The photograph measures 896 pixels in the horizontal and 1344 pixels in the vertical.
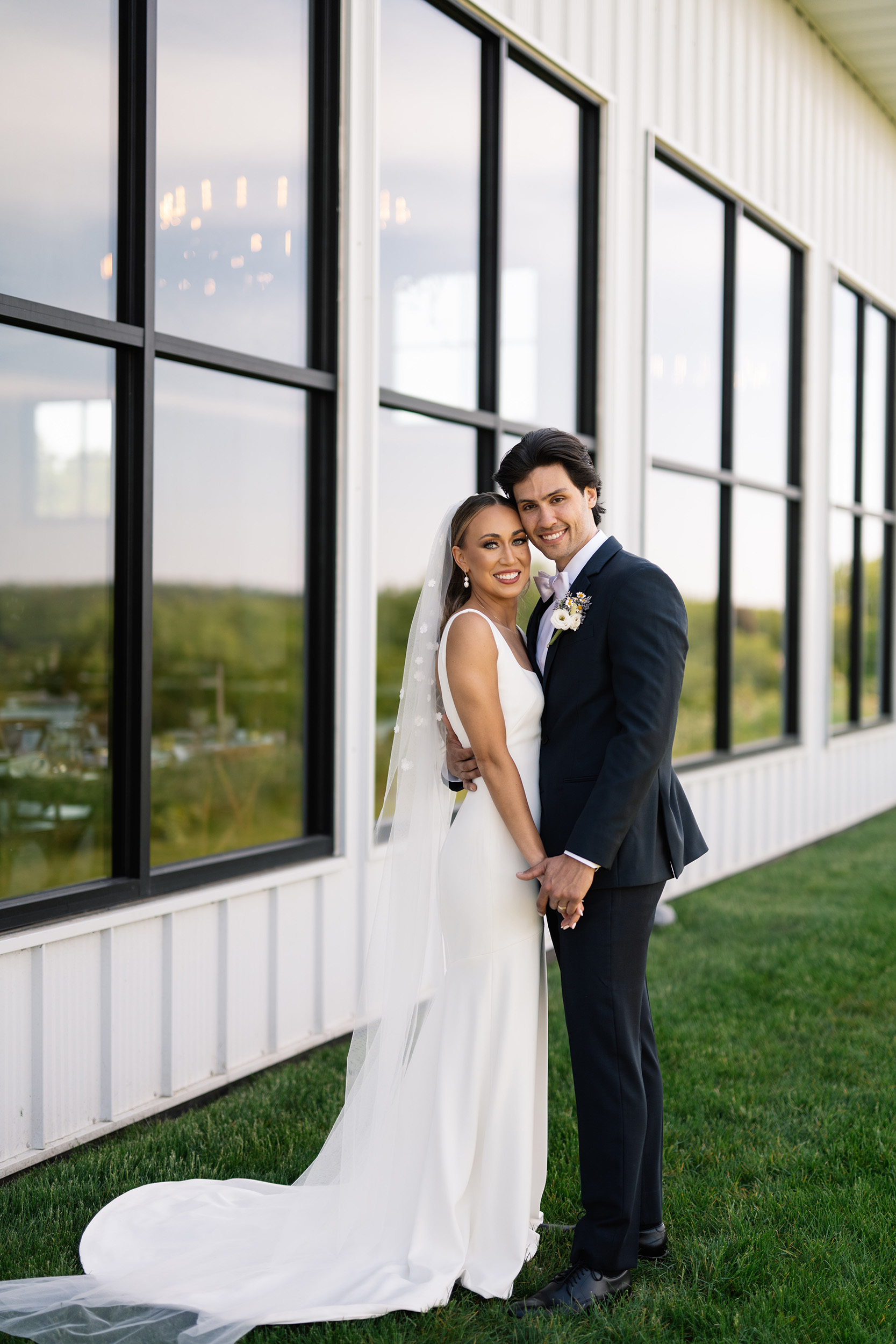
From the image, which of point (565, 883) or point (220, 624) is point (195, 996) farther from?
point (220, 624)

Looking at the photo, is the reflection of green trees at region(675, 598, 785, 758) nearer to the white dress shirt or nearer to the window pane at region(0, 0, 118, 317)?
the window pane at region(0, 0, 118, 317)

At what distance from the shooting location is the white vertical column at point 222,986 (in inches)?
144

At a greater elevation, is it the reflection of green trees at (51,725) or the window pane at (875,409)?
the window pane at (875,409)

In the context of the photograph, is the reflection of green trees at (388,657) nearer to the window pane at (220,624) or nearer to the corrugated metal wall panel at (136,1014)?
the window pane at (220,624)

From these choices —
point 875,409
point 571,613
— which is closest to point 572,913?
point 571,613

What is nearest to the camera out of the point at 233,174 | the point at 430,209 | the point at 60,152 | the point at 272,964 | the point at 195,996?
the point at 195,996

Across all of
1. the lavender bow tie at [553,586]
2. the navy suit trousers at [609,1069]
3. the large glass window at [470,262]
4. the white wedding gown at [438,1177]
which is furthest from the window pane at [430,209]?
the navy suit trousers at [609,1069]

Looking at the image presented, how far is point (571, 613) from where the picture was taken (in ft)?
8.18

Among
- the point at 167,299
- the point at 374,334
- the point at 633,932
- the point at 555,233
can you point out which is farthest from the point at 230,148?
the point at 633,932

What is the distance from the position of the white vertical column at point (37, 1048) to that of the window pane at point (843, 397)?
7.37 metres

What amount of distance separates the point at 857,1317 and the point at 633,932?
884 mm

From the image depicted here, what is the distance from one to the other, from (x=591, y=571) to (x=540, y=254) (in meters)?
3.69

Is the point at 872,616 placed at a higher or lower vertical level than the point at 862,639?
higher

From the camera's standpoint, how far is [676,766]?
22.3 feet
